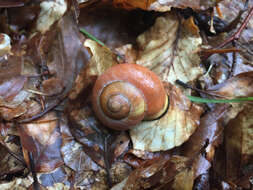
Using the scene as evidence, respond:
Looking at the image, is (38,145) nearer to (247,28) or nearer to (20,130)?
(20,130)

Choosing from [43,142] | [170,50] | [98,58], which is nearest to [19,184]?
[43,142]

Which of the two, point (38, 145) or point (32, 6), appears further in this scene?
point (32, 6)

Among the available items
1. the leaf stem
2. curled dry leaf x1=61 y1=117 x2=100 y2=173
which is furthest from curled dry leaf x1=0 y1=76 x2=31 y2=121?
the leaf stem

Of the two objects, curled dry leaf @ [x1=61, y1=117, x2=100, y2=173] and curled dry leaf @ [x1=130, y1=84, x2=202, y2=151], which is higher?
curled dry leaf @ [x1=130, y1=84, x2=202, y2=151]

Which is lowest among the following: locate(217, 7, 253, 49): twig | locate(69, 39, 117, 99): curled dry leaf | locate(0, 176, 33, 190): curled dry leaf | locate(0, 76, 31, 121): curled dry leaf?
locate(0, 176, 33, 190): curled dry leaf

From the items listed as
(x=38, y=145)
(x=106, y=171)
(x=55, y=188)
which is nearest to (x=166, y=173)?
(x=106, y=171)

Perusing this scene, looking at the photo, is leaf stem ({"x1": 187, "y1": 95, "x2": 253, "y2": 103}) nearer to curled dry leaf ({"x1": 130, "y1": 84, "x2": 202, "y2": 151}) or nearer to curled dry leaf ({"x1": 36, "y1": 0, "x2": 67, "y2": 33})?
curled dry leaf ({"x1": 130, "y1": 84, "x2": 202, "y2": 151})

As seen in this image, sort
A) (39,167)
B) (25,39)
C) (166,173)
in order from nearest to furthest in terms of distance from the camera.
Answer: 1. (166,173)
2. (39,167)
3. (25,39)

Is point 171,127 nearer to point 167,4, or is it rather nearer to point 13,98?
point 167,4
